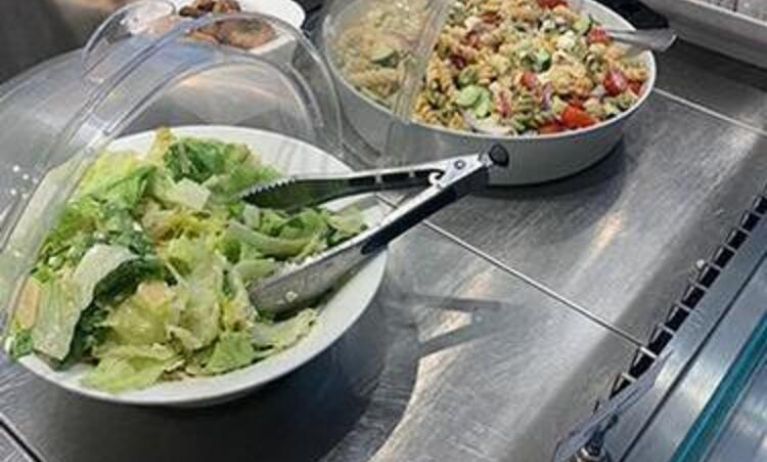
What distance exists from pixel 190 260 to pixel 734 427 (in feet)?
1.46

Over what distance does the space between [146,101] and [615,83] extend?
61 cm

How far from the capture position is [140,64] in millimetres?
695

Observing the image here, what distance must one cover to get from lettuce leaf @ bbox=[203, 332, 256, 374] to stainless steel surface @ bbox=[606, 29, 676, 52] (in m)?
0.70

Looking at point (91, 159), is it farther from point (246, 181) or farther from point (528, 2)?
point (528, 2)

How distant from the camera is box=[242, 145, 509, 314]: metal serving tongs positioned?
0.74 metres

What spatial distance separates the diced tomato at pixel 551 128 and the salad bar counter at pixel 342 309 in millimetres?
16

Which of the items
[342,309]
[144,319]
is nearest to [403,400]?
[342,309]

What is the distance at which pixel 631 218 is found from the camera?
1.01 metres

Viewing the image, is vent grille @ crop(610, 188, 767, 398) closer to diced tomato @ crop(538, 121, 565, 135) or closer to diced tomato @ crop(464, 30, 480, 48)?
diced tomato @ crop(538, 121, 565, 135)

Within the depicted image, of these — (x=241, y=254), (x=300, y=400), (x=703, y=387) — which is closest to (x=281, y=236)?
(x=241, y=254)

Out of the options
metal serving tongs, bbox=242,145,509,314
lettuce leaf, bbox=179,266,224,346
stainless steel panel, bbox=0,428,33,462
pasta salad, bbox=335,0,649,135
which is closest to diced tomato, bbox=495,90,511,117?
pasta salad, bbox=335,0,649,135

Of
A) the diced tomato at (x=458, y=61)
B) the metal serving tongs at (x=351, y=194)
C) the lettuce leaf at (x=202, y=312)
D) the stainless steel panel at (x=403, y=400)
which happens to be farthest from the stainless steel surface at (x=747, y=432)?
the diced tomato at (x=458, y=61)

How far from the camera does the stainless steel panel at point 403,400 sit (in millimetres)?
746

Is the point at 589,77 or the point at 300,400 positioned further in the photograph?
the point at 589,77
